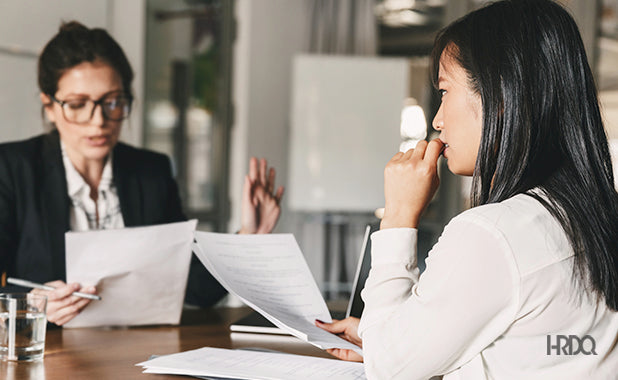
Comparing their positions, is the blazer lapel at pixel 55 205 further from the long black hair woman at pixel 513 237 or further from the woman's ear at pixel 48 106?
the long black hair woman at pixel 513 237

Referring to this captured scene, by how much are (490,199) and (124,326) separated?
0.91 metres

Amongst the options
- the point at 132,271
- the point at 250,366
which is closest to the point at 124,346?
the point at 132,271

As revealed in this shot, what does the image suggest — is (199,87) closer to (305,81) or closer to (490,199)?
(305,81)

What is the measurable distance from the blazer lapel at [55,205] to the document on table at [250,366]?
79cm

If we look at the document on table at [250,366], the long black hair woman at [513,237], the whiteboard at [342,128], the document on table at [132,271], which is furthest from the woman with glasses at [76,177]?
the whiteboard at [342,128]

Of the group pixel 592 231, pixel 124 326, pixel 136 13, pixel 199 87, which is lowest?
pixel 124 326

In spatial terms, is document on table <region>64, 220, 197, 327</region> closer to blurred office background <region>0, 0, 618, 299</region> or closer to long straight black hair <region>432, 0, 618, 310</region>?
long straight black hair <region>432, 0, 618, 310</region>

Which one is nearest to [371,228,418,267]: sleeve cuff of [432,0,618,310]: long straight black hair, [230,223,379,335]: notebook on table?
[432,0,618,310]: long straight black hair

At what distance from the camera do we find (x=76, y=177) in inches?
74.5

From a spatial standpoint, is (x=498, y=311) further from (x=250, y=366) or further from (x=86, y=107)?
(x=86, y=107)

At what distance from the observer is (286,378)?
3.35 feet

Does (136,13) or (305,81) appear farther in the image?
(305,81)

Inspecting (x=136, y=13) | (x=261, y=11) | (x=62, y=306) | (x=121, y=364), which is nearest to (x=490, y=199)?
(x=121, y=364)

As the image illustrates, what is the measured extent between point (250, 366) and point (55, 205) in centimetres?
99
